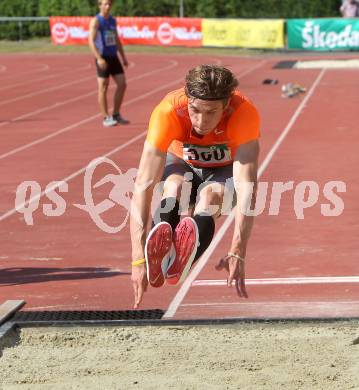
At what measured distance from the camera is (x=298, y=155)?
617 inches

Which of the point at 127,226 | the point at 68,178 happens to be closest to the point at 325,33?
the point at 68,178

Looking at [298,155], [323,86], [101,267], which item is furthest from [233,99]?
[323,86]

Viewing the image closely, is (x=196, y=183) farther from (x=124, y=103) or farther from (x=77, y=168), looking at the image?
(x=124, y=103)

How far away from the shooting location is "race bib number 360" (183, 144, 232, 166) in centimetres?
662

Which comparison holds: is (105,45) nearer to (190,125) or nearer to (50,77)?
(190,125)

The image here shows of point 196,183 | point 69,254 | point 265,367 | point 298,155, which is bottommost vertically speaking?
point 298,155

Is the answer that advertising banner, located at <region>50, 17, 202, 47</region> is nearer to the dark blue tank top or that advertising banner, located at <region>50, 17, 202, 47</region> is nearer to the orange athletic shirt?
the dark blue tank top

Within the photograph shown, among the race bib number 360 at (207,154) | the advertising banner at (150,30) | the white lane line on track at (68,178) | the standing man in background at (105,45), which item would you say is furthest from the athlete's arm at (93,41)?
the advertising banner at (150,30)

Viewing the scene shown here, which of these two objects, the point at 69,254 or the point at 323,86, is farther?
the point at 323,86

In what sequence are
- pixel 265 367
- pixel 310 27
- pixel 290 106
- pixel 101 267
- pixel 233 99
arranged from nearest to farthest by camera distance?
pixel 233 99 → pixel 265 367 → pixel 101 267 → pixel 290 106 → pixel 310 27

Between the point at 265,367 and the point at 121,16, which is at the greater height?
the point at 265,367

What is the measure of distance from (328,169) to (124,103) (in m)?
9.73

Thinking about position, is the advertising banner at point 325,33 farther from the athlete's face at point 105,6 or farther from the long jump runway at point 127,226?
the athlete's face at point 105,6

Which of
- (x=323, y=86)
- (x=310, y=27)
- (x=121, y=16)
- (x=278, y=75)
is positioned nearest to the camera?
(x=323, y=86)
